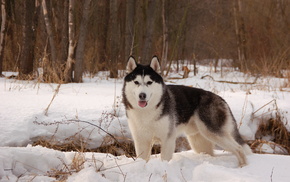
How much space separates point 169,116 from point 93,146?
149 cm

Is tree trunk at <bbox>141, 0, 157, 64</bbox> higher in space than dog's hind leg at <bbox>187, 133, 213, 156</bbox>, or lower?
higher

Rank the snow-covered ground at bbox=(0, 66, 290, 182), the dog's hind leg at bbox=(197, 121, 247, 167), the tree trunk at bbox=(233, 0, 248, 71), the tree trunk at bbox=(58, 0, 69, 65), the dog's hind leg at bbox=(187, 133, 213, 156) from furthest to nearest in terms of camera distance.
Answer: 1. the tree trunk at bbox=(233, 0, 248, 71)
2. the tree trunk at bbox=(58, 0, 69, 65)
3. the dog's hind leg at bbox=(187, 133, 213, 156)
4. the dog's hind leg at bbox=(197, 121, 247, 167)
5. the snow-covered ground at bbox=(0, 66, 290, 182)

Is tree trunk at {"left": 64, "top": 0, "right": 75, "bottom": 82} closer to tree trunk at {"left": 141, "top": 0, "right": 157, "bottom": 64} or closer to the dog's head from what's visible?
tree trunk at {"left": 141, "top": 0, "right": 157, "bottom": 64}

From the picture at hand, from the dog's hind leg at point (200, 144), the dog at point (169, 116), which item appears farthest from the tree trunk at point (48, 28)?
the dog's hind leg at point (200, 144)

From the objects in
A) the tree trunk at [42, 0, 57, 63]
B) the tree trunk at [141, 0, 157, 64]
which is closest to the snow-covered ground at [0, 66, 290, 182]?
the tree trunk at [42, 0, 57, 63]

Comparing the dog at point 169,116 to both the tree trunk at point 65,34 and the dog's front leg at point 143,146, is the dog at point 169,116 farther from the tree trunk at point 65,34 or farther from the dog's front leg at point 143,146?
the tree trunk at point 65,34

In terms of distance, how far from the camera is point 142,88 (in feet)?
9.62

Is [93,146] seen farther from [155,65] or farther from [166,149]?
[155,65]

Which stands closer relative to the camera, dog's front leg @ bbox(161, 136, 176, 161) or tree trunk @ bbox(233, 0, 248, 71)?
dog's front leg @ bbox(161, 136, 176, 161)

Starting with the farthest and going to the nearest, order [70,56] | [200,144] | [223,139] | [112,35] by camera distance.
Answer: [112,35] → [70,56] → [200,144] → [223,139]

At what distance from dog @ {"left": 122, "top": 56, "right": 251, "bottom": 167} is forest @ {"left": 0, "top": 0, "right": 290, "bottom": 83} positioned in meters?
2.90

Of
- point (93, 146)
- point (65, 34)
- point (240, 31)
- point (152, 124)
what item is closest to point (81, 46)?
point (65, 34)

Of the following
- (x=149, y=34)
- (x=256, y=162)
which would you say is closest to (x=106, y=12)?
Result: (x=149, y=34)

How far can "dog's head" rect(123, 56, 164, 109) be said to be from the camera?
Result: 293 centimetres
